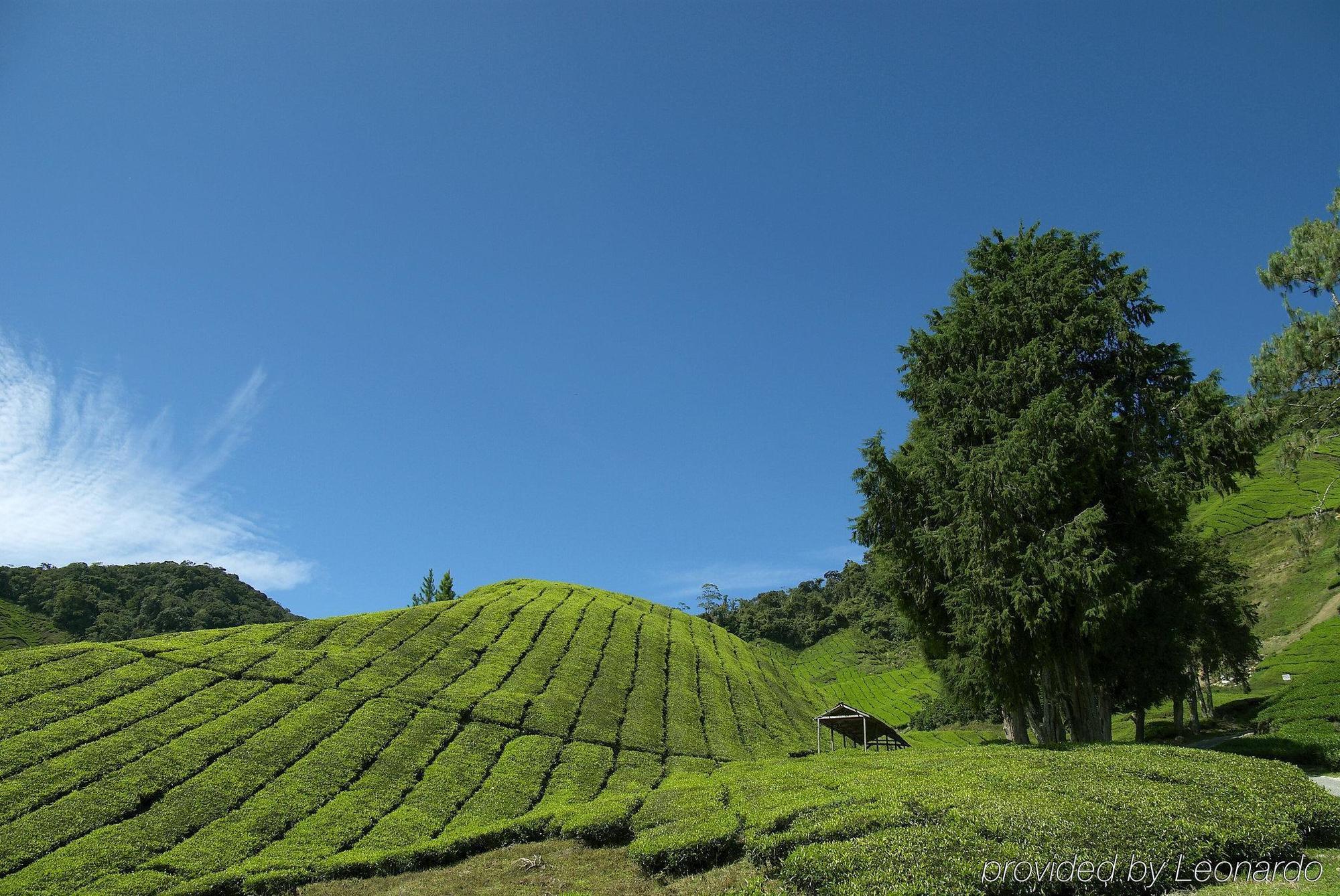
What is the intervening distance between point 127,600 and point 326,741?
288 feet

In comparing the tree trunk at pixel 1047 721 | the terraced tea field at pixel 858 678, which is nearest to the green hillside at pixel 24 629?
the terraced tea field at pixel 858 678

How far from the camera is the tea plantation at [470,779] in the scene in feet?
41.5

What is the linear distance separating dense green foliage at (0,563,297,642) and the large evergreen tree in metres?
85.3

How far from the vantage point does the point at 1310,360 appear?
2088cm

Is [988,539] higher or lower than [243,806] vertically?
higher

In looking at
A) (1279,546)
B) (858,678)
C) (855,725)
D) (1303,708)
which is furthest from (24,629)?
(1279,546)

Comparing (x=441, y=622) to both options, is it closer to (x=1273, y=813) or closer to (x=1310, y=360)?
(x=1273, y=813)

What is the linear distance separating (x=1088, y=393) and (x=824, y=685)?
3149 inches

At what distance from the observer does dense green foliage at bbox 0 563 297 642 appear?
84.0 m

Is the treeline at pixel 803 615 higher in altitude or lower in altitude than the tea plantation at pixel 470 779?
higher

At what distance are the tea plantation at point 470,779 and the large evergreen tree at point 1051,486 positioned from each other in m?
4.47

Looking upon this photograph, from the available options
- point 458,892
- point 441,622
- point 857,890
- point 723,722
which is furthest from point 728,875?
point 441,622

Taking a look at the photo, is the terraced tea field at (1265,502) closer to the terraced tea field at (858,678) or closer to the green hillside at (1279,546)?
the green hillside at (1279,546)

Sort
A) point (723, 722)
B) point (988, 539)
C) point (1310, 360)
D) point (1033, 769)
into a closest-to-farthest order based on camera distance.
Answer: point (1033, 769) < point (1310, 360) < point (988, 539) < point (723, 722)
